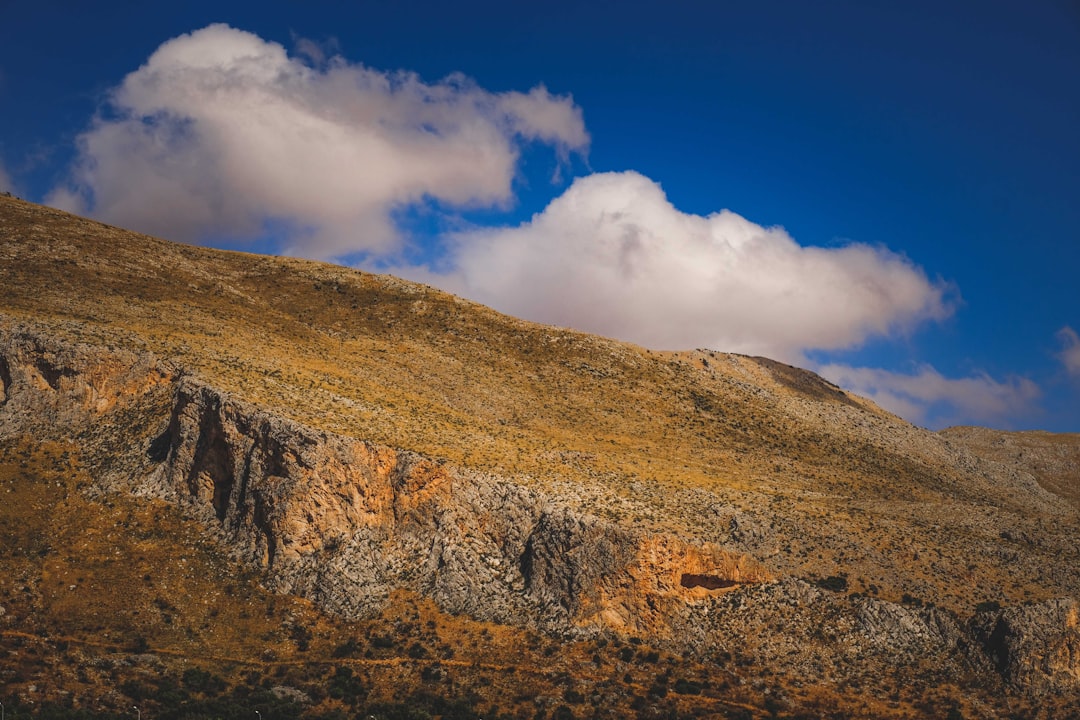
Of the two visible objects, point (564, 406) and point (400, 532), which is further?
Result: point (564, 406)

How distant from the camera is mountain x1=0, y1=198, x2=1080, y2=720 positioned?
123ft

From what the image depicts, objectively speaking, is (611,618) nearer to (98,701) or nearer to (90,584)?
(98,701)

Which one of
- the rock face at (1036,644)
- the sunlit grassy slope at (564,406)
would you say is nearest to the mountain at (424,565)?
the rock face at (1036,644)

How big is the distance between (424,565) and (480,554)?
3978mm

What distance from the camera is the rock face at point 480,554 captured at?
43.2 meters

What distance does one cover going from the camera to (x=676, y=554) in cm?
4594

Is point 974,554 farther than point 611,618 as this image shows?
Yes

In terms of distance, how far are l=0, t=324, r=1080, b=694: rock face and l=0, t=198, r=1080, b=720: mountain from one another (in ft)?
0.54

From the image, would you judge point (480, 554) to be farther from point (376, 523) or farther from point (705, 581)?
point (705, 581)

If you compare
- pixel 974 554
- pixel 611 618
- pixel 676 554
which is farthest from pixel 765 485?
pixel 611 618

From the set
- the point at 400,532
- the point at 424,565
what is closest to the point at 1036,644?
the point at 424,565

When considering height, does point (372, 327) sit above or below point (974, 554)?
above

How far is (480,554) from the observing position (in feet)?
153

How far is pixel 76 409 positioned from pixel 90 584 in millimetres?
16940
